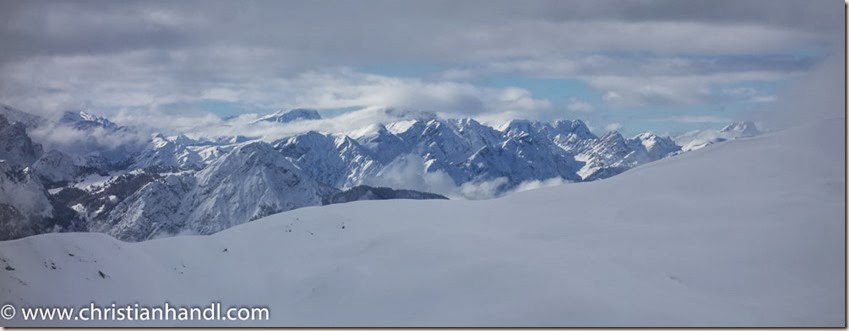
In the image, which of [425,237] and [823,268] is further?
[425,237]

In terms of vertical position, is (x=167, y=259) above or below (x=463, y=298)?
below

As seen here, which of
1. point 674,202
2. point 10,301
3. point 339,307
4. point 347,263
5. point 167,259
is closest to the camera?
point 10,301

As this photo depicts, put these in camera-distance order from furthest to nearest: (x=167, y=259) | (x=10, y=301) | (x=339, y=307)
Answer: (x=167, y=259) → (x=339, y=307) → (x=10, y=301)

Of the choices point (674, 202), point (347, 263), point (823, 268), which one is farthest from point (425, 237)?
point (823, 268)

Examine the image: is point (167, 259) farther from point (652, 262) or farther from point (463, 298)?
point (652, 262)

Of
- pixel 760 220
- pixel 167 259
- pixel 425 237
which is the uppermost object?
pixel 760 220

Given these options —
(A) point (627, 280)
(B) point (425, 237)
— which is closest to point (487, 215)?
(B) point (425, 237)
